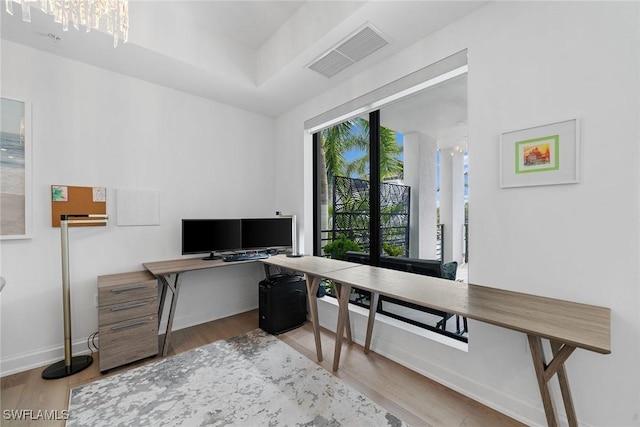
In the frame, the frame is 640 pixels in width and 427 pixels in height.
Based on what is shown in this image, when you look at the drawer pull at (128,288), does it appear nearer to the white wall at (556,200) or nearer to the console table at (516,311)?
the console table at (516,311)

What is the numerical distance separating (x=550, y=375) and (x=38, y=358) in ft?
12.0

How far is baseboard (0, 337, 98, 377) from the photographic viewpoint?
7.16 ft

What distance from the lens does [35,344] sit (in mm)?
2312

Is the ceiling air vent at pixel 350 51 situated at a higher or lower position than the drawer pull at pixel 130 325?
higher

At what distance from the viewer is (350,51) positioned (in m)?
2.34

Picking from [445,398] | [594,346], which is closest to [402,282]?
[445,398]

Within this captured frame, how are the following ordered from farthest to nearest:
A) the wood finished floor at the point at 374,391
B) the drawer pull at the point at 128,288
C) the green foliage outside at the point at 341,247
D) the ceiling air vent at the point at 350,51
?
the green foliage outside at the point at 341,247 → the drawer pull at the point at 128,288 → the ceiling air vent at the point at 350,51 → the wood finished floor at the point at 374,391

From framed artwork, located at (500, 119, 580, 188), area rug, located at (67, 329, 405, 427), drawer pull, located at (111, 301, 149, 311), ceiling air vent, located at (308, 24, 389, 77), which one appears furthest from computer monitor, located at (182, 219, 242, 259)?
framed artwork, located at (500, 119, 580, 188)

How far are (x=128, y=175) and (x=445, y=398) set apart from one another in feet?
11.2

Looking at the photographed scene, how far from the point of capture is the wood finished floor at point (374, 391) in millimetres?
1697

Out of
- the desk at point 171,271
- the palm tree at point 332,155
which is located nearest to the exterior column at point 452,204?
the palm tree at point 332,155

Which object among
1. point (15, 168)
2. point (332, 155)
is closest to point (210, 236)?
point (15, 168)

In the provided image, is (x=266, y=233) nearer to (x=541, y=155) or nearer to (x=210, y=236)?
(x=210, y=236)

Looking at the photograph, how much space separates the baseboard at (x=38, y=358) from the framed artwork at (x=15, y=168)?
990mm
